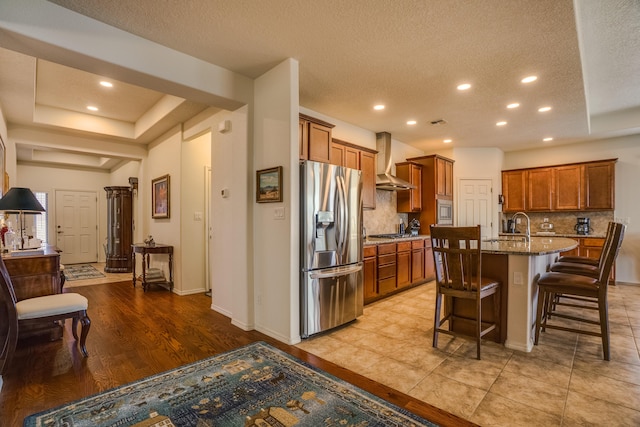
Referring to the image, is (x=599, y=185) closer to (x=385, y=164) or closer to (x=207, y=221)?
(x=385, y=164)

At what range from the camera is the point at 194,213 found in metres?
4.99

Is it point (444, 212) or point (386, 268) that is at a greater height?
point (444, 212)

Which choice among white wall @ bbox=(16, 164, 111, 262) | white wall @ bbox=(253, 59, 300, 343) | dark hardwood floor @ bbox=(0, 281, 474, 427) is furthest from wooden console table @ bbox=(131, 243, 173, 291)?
white wall @ bbox=(16, 164, 111, 262)

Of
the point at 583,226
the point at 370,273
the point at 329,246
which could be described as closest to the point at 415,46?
the point at 329,246

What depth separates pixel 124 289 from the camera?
5250 mm

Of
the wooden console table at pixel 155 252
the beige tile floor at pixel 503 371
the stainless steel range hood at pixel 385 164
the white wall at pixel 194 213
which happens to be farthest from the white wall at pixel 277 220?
the stainless steel range hood at pixel 385 164

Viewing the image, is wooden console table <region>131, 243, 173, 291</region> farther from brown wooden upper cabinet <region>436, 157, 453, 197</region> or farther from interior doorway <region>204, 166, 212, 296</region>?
brown wooden upper cabinet <region>436, 157, 453, 197</region>

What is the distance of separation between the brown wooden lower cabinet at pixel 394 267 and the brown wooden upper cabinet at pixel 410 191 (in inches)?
33.4

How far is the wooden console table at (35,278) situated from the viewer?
2.90 metres

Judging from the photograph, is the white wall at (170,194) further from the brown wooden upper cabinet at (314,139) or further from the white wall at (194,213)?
the brown wooden upper cabinet at (314,139)

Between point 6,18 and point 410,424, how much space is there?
144 inches

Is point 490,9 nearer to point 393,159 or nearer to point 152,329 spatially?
point 393,159

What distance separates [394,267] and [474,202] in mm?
3289

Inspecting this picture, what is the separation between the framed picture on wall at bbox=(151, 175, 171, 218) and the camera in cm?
516
